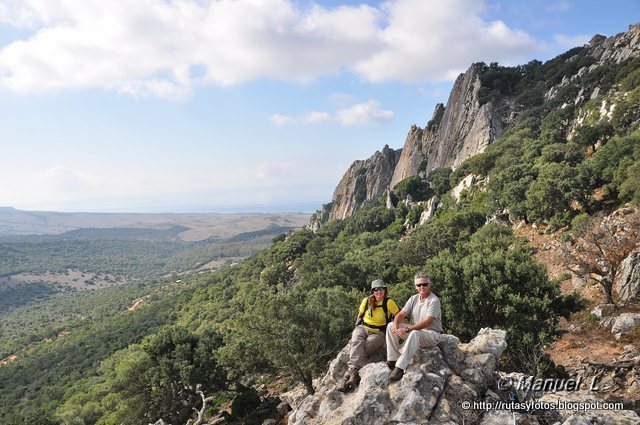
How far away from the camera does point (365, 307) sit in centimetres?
950

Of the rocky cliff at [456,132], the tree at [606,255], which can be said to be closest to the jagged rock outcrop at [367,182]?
the rocky cliff at [456,132]

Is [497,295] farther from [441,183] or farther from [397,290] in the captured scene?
[441,183]

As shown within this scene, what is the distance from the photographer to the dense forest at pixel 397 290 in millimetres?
15898

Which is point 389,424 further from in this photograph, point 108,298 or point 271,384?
Answer: point 108,298

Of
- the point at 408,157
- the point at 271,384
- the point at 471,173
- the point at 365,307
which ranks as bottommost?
the point at 271,384

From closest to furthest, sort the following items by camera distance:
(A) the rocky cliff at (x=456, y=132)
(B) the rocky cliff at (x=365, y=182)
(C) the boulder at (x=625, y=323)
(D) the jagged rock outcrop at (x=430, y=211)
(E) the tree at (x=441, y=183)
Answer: (C) the boulder at (x=625, y=323), (D) the jagged rock outcrop at (x=430, y=211), (E) the tree at (x=441, y=183), (A) the rocky cliff at (x=456, y=132), (B) the rocky cliff at (x=365, y=182)

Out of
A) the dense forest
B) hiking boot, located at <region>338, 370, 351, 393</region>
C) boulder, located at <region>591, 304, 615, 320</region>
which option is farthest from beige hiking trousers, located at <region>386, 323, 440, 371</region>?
boulder, located at <region>591, 304, 615, 320</region>

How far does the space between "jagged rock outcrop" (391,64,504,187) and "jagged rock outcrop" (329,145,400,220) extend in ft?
16.1

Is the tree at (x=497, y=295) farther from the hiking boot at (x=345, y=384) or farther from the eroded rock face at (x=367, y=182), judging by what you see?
the eroded rock face at (x=367, y=182)

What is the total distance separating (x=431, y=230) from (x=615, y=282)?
70.8 feet

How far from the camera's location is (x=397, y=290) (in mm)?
20797

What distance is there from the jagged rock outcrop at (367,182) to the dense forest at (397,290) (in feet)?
122

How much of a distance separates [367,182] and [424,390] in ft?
398

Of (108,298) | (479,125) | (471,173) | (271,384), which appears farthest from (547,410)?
(108,298)
